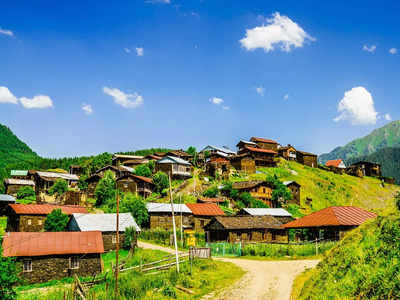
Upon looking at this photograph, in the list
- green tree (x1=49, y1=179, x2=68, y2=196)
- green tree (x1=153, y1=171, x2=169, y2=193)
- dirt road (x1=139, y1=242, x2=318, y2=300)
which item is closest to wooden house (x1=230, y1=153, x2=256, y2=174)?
green tree (x1=153, y1=171, x2=169, y2=193)

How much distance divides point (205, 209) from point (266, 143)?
54403mm

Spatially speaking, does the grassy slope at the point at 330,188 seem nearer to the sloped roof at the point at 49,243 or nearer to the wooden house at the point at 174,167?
the wooden house at the point at 174,167

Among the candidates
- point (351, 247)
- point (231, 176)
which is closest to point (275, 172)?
point (231, 176)

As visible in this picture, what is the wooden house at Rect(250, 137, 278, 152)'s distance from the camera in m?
107

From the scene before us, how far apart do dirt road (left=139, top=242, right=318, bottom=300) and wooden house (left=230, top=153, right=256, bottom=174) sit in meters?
53.8

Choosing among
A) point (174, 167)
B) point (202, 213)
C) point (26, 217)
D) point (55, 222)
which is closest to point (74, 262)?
point (55, 222)

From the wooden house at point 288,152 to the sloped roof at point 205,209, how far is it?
5251cm

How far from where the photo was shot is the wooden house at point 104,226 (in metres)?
43.6

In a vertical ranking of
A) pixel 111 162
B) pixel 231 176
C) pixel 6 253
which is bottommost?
pixel 6 253

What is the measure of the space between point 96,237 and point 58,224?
1369cm

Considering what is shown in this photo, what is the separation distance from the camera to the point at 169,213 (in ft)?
181

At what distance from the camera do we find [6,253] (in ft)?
103

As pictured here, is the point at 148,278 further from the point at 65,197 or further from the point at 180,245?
the point at 65,197

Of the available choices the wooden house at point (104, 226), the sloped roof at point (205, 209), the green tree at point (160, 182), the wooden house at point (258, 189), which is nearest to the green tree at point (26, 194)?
the green tree at point (160, 182)
